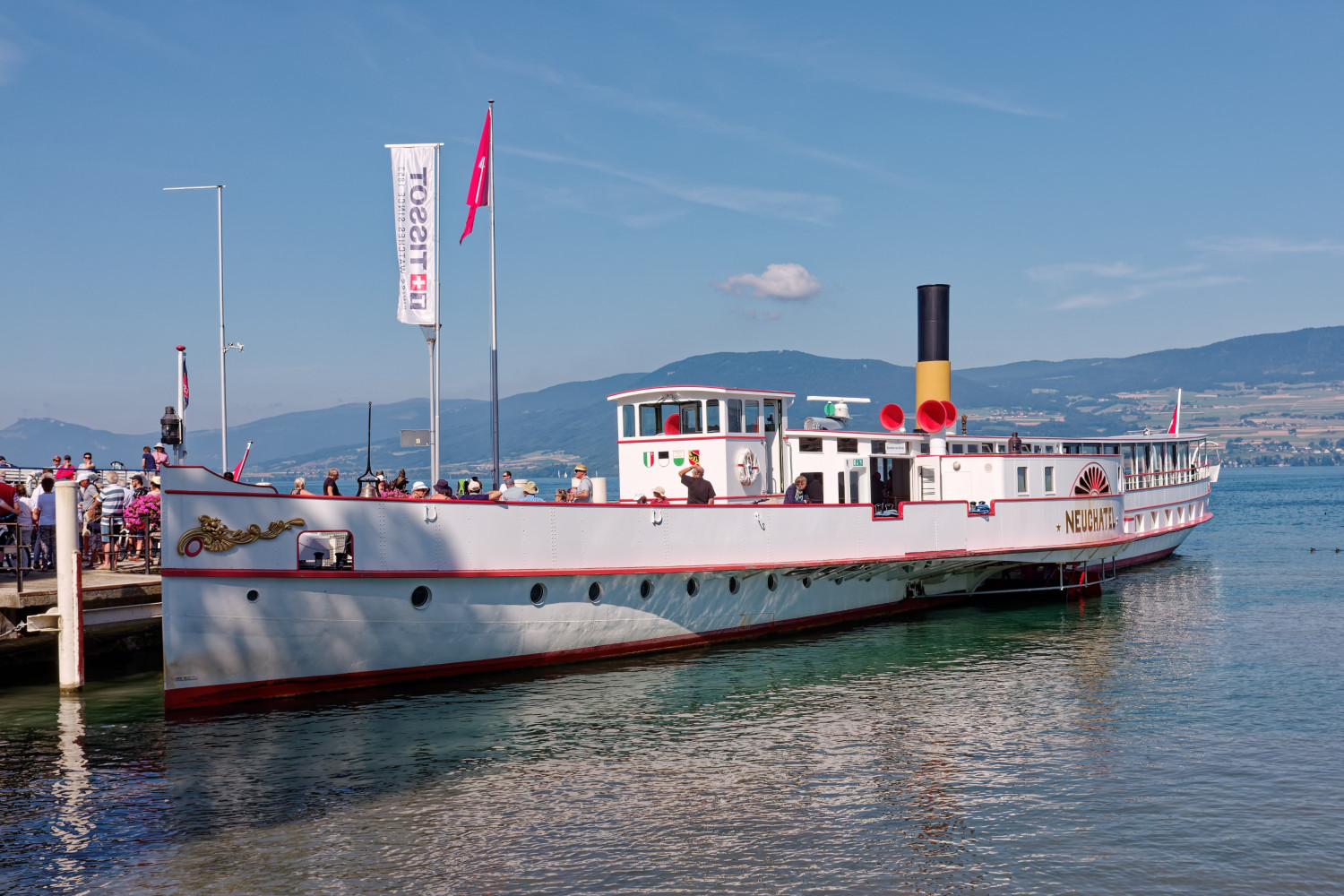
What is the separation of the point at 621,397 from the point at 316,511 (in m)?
8.03

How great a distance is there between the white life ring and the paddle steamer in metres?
0.04

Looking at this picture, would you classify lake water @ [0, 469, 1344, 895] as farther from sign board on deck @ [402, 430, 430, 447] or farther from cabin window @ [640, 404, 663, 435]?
cabin window @ [640, 404, 663, 435]

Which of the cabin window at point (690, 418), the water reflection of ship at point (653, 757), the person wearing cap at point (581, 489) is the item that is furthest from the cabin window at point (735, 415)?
the water reflection of ship at point (653, 757)

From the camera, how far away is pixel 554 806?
1177cm

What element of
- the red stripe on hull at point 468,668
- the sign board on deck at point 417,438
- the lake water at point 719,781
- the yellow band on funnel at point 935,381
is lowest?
the lake water at point 719,781

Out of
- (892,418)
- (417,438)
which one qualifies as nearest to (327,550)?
(417,438)

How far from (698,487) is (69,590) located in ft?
36.2

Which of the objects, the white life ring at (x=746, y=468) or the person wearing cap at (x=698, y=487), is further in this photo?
the white life ring at (x=746, y=468)

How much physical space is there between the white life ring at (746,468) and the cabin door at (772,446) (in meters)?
0.78

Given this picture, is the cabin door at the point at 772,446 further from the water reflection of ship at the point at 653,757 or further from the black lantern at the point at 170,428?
the black lantern at the point at 170,428

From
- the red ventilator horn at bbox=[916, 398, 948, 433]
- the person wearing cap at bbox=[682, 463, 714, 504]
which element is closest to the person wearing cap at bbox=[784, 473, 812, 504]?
the person wearing cap at bbox=[682, 463, 714, 504]

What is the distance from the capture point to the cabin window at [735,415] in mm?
22141

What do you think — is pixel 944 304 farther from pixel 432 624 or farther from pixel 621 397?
pixel 432 624

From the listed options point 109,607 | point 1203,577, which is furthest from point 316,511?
point 1203,577
